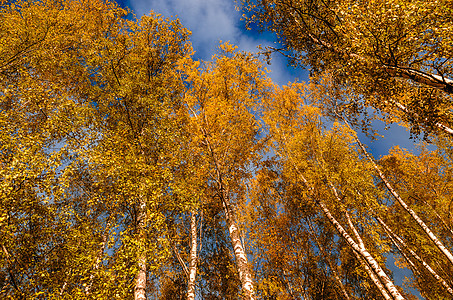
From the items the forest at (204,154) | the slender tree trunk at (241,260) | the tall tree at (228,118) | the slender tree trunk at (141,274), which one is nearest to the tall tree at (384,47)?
the forest at (204,154)

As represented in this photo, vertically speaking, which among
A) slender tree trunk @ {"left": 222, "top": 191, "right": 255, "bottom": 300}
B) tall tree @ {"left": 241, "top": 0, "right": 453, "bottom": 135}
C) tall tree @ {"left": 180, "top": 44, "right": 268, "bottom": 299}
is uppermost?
tall tree @ {"left": 180, "top": 44, "right": 268, "bottom": 299}

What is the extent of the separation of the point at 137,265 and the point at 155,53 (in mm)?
14704

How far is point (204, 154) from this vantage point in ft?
45.0

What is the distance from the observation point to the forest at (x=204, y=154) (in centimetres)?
740

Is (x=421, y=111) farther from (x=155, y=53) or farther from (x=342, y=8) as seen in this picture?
(x=155, y=53)

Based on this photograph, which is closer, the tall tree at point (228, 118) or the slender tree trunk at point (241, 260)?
the slender tree trunk at point (241, 260)

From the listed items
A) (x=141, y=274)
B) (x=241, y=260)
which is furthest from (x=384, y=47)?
(x=141, y=274)

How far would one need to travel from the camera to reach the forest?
7.40 m

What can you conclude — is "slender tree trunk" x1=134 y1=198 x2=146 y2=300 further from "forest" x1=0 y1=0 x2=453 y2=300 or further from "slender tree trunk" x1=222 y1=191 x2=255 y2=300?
"slender tree trunk" x1=222 y1=191 x2=255 y2=300

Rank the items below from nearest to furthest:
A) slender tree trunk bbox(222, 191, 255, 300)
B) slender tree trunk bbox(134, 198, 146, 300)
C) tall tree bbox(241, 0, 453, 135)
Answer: tall tree bbox(241, 0, 453, 135) → slender tree trunk bbox(134, 198, 146, 300) → slender tree trunk bbox(222, 191, 255, 300)

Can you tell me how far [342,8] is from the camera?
701 centimetres

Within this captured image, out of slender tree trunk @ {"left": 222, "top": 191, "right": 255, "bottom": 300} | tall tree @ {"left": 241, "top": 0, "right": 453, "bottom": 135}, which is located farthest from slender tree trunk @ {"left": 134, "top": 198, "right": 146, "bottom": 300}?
tall tree @ {"left": 241, "top": 0, "right": 453, "bottom": 135}

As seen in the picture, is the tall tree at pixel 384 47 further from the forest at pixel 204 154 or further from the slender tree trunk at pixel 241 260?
the slender tree trunk at pixel 241 260

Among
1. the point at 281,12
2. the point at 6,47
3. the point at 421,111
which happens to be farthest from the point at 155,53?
the point at 421,111
